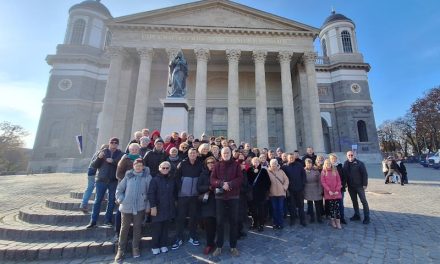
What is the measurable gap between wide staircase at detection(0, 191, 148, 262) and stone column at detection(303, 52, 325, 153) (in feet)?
64.7

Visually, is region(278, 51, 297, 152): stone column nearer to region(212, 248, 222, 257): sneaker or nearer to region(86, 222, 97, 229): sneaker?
region(212, 248, 222, 257): sneaker

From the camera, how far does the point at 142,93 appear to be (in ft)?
68.9

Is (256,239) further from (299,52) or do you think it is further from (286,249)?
(299,52)

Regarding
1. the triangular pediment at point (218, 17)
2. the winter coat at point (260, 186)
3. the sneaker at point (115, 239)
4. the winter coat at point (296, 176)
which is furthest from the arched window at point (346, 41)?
the sneaker at point (115, 239)

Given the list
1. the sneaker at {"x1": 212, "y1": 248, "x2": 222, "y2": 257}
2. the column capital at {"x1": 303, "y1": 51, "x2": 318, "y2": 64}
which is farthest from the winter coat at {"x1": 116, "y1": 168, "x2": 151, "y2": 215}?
the column capital at {"x1": 303, "y1": 51, "x2": 318, "y2": 64}

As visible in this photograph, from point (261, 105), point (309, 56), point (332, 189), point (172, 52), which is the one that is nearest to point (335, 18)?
point (309, 56)

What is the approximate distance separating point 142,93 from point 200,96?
558cm

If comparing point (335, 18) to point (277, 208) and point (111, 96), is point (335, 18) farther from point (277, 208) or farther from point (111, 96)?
point (277, 208)

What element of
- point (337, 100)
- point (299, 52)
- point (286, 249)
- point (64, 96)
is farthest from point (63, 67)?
point (337, 100)

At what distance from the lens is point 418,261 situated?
141 inches

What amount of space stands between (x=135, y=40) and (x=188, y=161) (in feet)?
71.3

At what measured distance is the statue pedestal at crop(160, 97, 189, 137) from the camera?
10.0 meters

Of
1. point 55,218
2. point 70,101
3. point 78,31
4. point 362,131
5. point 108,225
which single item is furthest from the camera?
point 78,31

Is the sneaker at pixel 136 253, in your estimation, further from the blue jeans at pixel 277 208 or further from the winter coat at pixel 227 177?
the blue jeans at pixel 277 208
